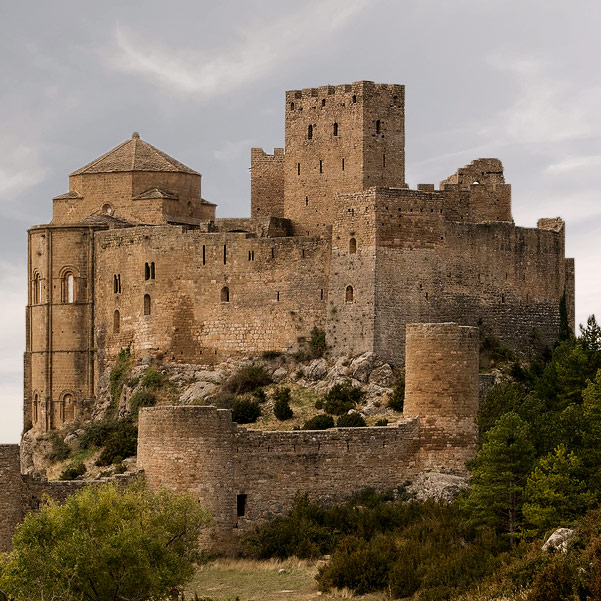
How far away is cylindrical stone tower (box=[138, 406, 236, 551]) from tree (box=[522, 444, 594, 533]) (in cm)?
640

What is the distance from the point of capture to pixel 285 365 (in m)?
50.6

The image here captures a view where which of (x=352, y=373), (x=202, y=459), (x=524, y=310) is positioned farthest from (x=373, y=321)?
(x=202, y=459)

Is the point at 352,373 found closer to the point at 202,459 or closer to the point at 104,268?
the point at 104,268

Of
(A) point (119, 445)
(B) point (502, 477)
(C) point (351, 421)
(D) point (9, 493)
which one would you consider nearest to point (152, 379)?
(A) point (119, 445)

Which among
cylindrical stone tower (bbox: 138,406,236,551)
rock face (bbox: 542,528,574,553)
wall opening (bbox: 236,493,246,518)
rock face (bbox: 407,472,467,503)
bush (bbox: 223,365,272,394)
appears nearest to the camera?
rock face (bbox: 542,528,574,553)

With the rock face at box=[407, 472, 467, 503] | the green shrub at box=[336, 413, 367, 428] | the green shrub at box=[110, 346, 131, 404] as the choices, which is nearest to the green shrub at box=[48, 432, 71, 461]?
the green shrub at box=[110, 346, 131, 404]

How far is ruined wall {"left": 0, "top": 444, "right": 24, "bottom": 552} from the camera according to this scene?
33281 mm

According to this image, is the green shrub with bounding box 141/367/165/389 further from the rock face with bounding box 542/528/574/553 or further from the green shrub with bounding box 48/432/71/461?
the rock face with bounding box 542/528/574/553

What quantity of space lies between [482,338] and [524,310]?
2.12m

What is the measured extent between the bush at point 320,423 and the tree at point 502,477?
9.51m

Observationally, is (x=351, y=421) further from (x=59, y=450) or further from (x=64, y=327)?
(x=64, y=327)

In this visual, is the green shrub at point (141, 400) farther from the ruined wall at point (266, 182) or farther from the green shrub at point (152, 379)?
the ruined wall at point (266, 182)

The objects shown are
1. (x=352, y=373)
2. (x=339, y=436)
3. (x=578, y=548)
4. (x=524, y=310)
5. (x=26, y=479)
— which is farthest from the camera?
(x=524, y=310)

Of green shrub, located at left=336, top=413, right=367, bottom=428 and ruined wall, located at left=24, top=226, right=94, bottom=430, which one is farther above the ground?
ruined wall, located at left=24, top=226, right=94, bottom=430
